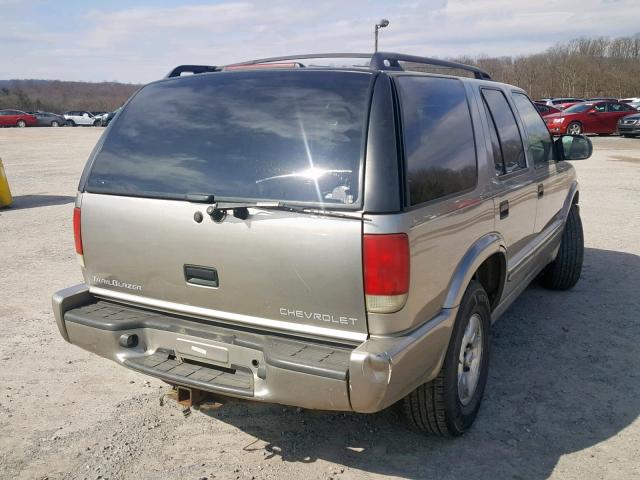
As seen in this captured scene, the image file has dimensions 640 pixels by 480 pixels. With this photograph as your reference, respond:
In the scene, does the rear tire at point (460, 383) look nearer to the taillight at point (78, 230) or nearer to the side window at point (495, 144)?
the side window at point (495, 144)

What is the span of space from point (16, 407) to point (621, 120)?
2862 centimetres

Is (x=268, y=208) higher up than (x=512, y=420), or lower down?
higher up

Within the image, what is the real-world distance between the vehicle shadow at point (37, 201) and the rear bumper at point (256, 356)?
889cm

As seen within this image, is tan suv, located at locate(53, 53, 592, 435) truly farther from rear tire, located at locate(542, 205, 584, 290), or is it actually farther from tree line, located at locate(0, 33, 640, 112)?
tree line, located at locate(0, 33, 640, 112)

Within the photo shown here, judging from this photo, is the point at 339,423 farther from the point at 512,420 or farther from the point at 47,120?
the point at 47,120

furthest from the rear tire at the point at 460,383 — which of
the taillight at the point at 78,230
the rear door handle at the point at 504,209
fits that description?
the taillight at the point at 78,230

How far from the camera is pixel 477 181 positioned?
3.36 meters

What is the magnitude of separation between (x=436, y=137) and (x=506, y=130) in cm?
124

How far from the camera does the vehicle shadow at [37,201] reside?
11219 millimetres

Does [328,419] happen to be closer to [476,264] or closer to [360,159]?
[476,264]

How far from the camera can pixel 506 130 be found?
4.03 metres

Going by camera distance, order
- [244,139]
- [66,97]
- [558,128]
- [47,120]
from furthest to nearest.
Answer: [66,97] → [47,120] → [558,128] → [244,139]

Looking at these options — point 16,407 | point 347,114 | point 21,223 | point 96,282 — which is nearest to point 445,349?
point 347,114

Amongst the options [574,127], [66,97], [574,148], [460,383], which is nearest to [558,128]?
[574,127]
